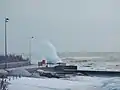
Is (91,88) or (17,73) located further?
(17,73)

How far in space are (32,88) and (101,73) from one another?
37.3 ft

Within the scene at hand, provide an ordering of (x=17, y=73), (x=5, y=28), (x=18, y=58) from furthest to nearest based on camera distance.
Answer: (x=18, y=58) → (x=5, y=28) → (x=17, y=73)

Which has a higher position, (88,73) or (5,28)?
(5,28)

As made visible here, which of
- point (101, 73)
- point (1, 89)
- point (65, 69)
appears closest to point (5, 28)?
point (65, 69)

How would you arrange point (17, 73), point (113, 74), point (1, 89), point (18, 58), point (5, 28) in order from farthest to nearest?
1. point (18, 58)
2. point (113, 74)
3. point (5, 28)
4. point (17, 73)
5. point (1, 89)

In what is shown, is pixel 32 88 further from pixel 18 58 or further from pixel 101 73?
pixel 18 58

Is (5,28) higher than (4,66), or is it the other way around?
(5,28)

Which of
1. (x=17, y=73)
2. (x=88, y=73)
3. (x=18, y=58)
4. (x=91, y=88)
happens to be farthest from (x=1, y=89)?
(x=18, y=58)

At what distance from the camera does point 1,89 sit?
643cm

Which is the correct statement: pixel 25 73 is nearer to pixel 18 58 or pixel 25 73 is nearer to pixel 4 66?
pixel 4 66

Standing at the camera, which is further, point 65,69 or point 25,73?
point 65,69

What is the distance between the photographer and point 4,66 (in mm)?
19125

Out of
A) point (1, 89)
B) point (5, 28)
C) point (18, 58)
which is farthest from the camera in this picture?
point (18, 58)

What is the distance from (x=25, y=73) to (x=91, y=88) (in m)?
6.09
